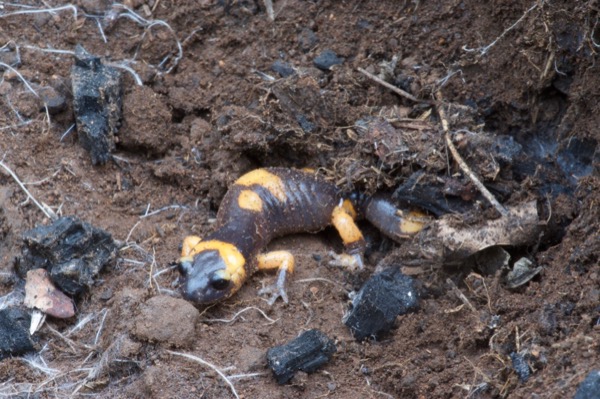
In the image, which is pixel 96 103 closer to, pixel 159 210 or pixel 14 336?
pixel 159 210

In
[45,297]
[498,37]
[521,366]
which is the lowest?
[45,297]

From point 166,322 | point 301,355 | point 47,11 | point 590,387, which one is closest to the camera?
point 590,387

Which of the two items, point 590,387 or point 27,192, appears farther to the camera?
point 27,192

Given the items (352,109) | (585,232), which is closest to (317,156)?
(352,109)

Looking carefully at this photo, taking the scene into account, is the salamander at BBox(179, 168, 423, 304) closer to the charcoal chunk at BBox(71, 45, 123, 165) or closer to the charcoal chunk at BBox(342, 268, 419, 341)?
the charcoal chunk at BBox(342, 268, 419, 341)

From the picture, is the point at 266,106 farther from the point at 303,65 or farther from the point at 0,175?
the point at 0,175

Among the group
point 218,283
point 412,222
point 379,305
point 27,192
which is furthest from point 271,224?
point 27,192

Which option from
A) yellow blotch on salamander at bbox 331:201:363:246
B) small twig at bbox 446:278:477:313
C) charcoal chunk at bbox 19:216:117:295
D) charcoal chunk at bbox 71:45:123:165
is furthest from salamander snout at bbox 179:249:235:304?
small twig at bbox 446:278:477:313

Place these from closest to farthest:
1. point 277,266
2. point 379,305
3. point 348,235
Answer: point 379,305, point 277,266, point 348,235
